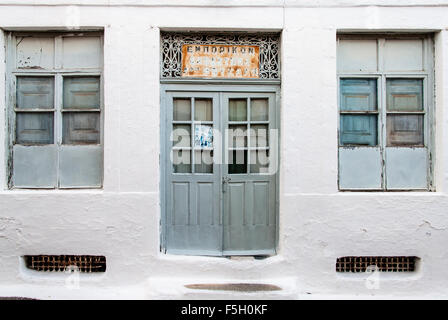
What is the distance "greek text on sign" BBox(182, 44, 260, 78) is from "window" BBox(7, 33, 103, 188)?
1.16 meters

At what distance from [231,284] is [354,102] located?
2.82m

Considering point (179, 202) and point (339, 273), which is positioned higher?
point (179, 202)

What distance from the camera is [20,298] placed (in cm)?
470

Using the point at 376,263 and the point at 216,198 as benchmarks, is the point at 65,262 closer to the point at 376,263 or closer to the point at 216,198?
the point at 216,198

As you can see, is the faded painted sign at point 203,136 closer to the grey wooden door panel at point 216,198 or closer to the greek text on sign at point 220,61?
the grey wooden door panel at point 216,198

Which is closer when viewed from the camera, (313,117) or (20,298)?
(20,298)

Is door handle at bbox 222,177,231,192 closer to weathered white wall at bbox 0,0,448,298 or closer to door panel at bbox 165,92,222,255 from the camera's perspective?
door panel at bbox 165,92,222,255

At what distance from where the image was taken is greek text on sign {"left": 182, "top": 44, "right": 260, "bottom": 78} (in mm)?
5164

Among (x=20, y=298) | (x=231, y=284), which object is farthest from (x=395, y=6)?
(x=20, y=298)

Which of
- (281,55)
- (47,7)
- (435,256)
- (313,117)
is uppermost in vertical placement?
(47,7)

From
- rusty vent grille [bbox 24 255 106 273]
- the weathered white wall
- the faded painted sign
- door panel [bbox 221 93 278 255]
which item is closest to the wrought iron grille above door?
the weathered white wall

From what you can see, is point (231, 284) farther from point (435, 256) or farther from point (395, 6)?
point (395, 6)

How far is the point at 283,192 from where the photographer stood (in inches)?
199

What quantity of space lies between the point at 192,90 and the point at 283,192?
176 centimetres
